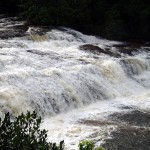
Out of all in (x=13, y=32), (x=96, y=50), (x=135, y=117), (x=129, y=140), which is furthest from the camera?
(x=13, y=32)

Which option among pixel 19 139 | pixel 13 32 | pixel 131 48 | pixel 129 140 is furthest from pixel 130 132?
pixel 13 32

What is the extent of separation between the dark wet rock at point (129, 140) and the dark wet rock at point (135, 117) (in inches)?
32.2

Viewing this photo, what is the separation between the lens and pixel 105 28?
2256 cm

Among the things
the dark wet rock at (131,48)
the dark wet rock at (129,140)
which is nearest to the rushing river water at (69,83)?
the dark wet rock at (131,48)

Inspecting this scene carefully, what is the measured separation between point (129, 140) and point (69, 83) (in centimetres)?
460

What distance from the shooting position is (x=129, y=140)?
9.60 metres

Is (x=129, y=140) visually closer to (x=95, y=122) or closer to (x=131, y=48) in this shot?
(x=95, y=122)

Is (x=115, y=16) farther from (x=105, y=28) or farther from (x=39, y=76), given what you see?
(x=39, y=76)

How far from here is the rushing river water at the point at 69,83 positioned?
444 inches

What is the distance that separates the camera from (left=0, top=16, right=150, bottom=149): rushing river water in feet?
37.0

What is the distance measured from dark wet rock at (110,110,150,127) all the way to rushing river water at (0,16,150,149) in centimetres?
37

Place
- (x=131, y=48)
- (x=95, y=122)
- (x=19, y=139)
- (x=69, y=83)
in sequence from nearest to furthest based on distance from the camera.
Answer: (x=19, y=139) → (x=95, y=122) → (x=69, y=83) → (x=131, y=48)

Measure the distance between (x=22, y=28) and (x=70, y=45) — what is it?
2.91 meters

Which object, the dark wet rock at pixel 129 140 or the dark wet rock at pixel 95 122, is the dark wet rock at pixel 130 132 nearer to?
the dark wet rock at pixel 129 140
